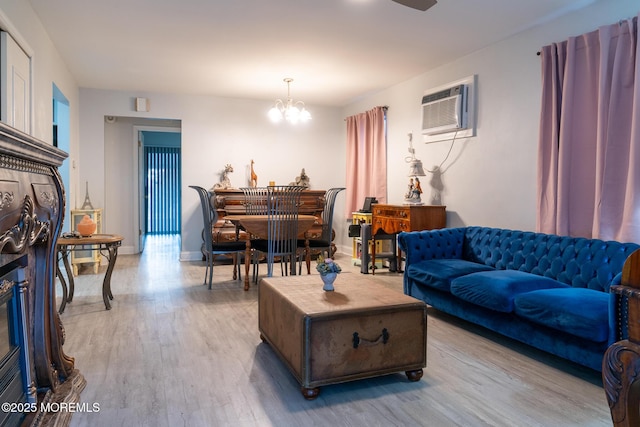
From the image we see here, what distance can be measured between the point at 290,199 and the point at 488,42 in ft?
7.77

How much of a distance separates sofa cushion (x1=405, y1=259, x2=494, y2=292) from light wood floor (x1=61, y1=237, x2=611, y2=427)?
0.31m

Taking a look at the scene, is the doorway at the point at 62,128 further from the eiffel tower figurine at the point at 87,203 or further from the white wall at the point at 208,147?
the white wall at the point at 208,147

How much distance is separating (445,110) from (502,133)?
30.4 inches

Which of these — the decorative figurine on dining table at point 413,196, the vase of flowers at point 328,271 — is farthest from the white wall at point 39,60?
the decorative figurine on dining table at point 413,196

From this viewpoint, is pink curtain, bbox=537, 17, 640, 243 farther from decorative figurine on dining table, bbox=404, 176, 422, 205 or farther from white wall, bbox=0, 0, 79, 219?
white wall, bbox=0, 0, 79, 219

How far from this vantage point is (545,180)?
358 cm

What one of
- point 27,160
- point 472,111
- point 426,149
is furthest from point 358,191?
point 27,160

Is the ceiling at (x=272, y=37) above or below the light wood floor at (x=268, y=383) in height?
above

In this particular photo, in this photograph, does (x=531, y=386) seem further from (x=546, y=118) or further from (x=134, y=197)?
(x=134, y=197)

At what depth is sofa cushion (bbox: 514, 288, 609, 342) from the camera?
224cm

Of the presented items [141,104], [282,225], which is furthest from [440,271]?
[141,104]

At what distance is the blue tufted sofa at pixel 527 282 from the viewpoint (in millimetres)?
2354

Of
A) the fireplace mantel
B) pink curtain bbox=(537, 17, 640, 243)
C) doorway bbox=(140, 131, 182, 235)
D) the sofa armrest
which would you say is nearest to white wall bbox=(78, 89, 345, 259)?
the sofa armrest

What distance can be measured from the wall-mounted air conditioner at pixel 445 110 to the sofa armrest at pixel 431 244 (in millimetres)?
1231
